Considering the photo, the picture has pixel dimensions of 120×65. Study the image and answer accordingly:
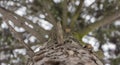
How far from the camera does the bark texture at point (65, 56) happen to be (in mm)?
1039

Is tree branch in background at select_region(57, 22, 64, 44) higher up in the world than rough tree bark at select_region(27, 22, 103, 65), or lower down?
higher up

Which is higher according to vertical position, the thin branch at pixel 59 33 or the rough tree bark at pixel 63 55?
the thin branch at pixel 59 33

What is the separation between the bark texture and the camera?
1039 millimetres

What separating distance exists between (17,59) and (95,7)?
92 cm

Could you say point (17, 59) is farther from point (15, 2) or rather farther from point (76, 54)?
point (76, 54)

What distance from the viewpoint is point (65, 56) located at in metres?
1.09

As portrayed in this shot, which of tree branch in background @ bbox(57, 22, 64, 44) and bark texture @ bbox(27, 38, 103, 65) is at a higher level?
tree branch in background @ bbox(57, 22, 64, 44)


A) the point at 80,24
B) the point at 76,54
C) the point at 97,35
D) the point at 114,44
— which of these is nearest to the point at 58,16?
the point at 80,24

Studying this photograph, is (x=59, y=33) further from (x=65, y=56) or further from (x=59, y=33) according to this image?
(x=65, y=56)

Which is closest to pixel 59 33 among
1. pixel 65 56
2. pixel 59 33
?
pixel 59 33

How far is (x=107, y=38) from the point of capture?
2.87m

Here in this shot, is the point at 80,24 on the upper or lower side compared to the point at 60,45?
upper

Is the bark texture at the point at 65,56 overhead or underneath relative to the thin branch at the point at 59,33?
underneath

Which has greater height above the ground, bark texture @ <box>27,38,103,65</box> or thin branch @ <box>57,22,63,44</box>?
thin branch @ <box>57,22,63,44</box>
